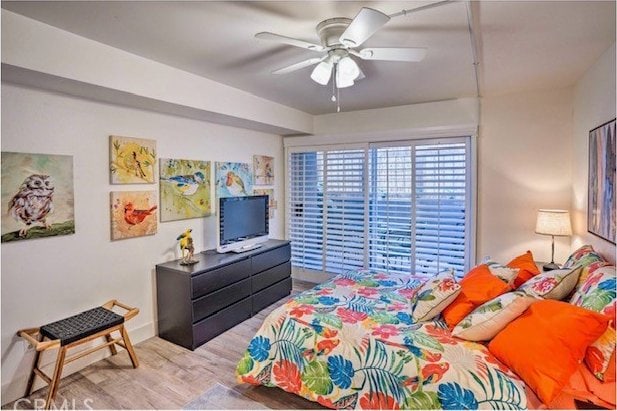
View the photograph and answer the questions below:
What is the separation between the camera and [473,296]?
7.07 ft

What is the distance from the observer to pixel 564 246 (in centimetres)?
346

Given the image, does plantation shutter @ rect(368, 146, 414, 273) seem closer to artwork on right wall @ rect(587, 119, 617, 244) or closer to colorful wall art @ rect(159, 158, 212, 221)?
artwork on right wall @ rect(587, 119, 617, 244)

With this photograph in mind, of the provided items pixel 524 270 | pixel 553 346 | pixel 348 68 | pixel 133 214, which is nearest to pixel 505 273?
pixel 524 270

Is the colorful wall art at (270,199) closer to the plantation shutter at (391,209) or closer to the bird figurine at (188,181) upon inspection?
the bird figurine at (188,181)

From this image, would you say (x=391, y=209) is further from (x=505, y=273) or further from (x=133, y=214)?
(x=133, y=214)

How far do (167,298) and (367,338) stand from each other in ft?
6.72

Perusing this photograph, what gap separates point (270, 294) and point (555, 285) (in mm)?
2870

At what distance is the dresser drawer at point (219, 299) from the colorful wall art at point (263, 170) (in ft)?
5.03

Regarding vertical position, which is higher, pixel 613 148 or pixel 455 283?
pixel 613 148

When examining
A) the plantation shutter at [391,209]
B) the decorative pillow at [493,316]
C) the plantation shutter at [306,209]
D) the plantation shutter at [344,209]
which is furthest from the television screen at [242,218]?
the decorative pillow at [493,316]

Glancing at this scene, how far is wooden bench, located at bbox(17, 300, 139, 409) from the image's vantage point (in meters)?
2.23

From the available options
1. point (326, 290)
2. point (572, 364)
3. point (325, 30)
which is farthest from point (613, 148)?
point (326, 290)

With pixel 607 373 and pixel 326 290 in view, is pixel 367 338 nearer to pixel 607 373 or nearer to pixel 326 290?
pixel 326 290

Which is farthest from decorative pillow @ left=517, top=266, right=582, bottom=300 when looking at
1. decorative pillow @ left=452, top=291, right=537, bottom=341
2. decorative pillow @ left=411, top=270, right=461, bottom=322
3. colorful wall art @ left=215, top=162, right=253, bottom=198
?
colorful wall art @ left=215, top=162, right=253, bottom=198
